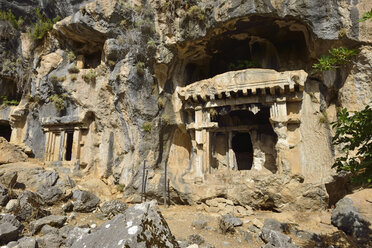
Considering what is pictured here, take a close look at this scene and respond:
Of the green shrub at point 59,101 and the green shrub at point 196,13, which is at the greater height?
the green shrub at point 196,13

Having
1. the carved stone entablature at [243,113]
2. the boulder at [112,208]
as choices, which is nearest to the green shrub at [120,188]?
the boulder at [112,208]

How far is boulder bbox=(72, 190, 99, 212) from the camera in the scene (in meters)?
8.79

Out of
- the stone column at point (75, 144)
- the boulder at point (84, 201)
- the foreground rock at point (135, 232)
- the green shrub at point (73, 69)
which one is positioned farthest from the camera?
the green shrub at point (73, 69)

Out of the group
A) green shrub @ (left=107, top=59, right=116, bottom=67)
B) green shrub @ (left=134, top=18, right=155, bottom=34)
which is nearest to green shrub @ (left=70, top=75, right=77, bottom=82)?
green shrub @ (left=107, top=59, right=116, bottom=67)

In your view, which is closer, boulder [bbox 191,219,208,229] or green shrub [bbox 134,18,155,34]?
boulder [bbox 191,219,208,229]

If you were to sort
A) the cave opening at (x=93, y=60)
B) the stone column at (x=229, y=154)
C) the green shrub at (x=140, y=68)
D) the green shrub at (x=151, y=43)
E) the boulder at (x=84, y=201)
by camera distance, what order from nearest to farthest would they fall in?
the boulder at (x=84, y=201) < the green shrub at (x=151, y=43) < the green shrub at (x=140, y=68) < the stone column at (x=229, y=154) < the cave opening at (x=93, y=60)

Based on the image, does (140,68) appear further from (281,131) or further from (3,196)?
(3,196)

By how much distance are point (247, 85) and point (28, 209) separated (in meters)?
8.56

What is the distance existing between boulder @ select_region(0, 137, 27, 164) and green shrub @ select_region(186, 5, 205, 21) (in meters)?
10.5

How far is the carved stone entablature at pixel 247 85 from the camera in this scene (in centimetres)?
945

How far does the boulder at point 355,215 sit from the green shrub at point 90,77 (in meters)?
12.0

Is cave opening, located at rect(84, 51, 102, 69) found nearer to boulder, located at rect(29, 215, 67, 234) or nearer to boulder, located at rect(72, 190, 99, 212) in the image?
boulder, located at rect(72, 190, 99, 212)

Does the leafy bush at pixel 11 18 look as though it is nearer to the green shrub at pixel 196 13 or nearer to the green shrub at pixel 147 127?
the green shrub at pixel 147 127

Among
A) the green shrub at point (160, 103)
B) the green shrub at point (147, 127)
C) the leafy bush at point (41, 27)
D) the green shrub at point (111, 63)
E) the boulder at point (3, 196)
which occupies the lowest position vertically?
the boulder at point (3, 196)
